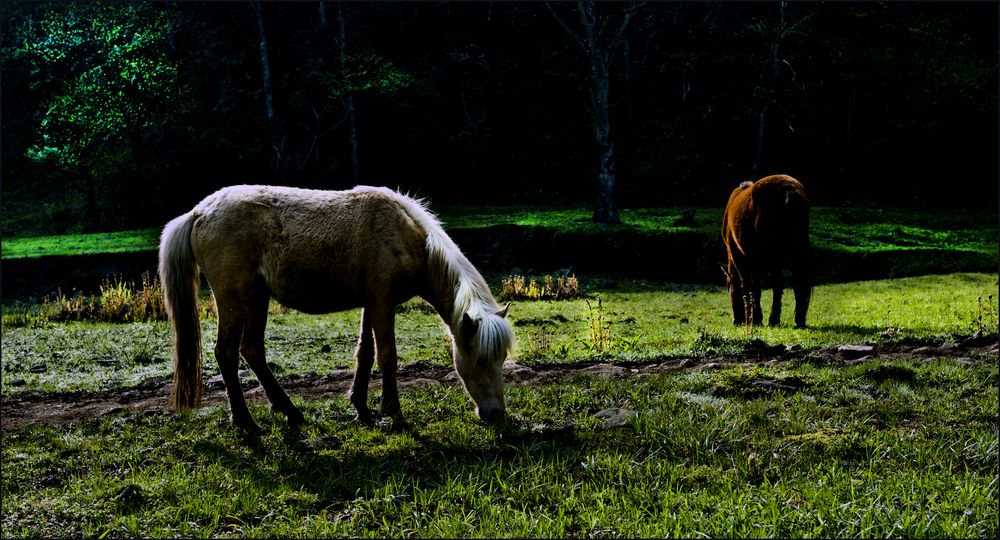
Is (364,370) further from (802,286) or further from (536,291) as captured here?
(536,291)

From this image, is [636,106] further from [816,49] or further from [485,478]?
[485,478]

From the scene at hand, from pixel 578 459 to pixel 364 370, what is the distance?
7.79 feet

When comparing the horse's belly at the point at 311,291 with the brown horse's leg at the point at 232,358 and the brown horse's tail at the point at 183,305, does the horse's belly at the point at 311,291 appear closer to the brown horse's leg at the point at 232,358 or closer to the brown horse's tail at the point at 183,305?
the brown horse's leg at the point at 232,358

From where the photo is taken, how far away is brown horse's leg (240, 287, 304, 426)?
6.53 metres

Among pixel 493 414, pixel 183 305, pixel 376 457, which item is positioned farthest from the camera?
pixel 183 305

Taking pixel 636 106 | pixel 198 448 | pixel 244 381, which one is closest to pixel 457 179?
pixel 636 106

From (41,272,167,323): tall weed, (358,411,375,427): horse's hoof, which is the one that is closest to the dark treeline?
(41,272,167,323): tall weed

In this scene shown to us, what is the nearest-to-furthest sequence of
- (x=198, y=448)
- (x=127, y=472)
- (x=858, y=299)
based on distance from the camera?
(x=127, y=472) → (x=198, y=448) → (x=858, y=299)

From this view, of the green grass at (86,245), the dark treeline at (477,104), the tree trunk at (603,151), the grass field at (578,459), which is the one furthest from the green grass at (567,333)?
the dark treeline at (477,104)

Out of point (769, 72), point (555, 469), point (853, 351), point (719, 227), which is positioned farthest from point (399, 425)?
point (769, 72)

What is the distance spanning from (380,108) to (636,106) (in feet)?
42.9

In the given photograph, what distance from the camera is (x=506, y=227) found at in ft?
74.0

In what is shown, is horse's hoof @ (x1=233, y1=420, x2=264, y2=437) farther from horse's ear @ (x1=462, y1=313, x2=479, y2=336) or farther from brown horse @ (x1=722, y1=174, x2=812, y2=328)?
brown horse @ (x1=722, y1=174, x2=812, y2=328)

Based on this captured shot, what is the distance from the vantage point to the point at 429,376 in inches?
335
